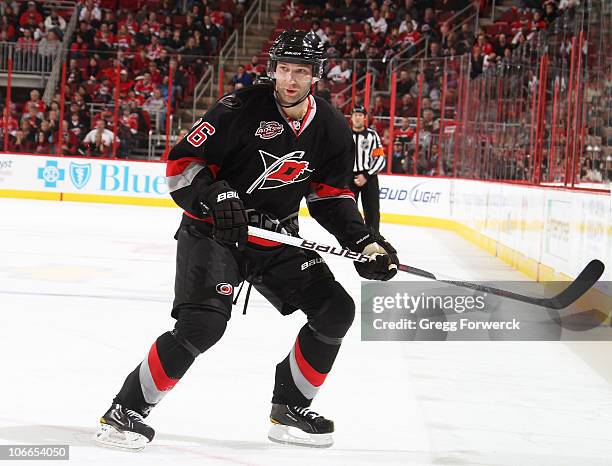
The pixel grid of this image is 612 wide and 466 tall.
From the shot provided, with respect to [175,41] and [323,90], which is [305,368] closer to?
[323,90]

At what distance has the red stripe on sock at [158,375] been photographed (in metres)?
2.79

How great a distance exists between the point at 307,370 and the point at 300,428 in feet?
0.56

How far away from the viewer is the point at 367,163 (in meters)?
8.51

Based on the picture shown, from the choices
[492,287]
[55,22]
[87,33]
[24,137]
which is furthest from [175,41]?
[492,287]

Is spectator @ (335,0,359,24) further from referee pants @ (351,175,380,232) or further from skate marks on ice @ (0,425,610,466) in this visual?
skate marks on ice @ (0,425,610,466)

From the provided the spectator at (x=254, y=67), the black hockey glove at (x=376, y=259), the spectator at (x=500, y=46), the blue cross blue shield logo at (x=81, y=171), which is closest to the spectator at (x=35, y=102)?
the blue cross blue shield logo at (x=81, y=171)

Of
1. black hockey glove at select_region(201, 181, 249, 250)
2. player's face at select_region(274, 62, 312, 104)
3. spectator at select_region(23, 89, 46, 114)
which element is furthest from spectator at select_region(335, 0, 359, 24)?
black hockey glove at select_region(201, 181, 249, 250)

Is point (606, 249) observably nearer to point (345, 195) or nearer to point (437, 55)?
point (345, 195)

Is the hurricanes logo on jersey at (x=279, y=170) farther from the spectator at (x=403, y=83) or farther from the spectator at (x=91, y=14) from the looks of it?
the spectator at (x=91, y=14)

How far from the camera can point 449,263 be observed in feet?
28.1

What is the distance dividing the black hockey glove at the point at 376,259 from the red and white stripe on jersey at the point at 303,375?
0.98 ft

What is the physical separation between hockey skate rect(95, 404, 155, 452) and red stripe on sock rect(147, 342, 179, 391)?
117mm

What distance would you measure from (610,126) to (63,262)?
3.97 metres

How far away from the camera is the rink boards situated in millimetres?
5926
